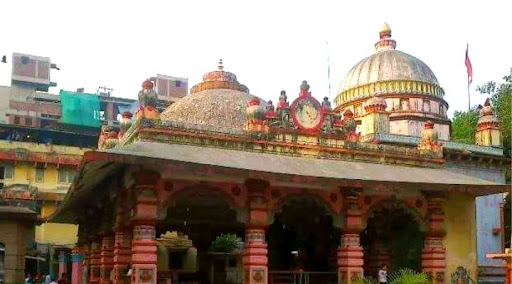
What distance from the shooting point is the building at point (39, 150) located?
14992mm

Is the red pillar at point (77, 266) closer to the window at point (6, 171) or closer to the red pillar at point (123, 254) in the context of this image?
the red pillar at point (123, 254)

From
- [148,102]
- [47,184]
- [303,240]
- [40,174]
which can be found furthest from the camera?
[40,174]

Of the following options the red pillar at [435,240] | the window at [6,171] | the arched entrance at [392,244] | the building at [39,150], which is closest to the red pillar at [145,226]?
the building at [39,150]

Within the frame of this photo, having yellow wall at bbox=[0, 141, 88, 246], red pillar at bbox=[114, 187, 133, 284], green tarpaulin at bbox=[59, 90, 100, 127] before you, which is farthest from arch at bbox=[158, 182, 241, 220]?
green tarpaulin at bbox=[59, 90, 100, 127]

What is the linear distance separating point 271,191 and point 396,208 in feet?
13.7

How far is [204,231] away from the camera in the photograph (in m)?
24.7

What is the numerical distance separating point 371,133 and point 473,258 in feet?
23.9

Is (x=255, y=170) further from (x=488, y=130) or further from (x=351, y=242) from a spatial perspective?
(x=488, y=130)

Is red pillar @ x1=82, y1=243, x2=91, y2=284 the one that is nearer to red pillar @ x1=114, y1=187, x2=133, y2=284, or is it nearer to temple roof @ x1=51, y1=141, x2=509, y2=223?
temple roof @ x1=51, y1=141, x2=509, y2=223

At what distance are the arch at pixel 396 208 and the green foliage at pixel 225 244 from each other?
10.6 metres

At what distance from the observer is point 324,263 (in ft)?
74.5

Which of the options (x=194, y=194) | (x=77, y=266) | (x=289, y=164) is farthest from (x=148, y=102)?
(x=77, y=266)

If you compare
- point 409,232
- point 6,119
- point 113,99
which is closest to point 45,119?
A: point 6,119

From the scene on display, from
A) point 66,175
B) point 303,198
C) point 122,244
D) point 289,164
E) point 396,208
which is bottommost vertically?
point 122,244
